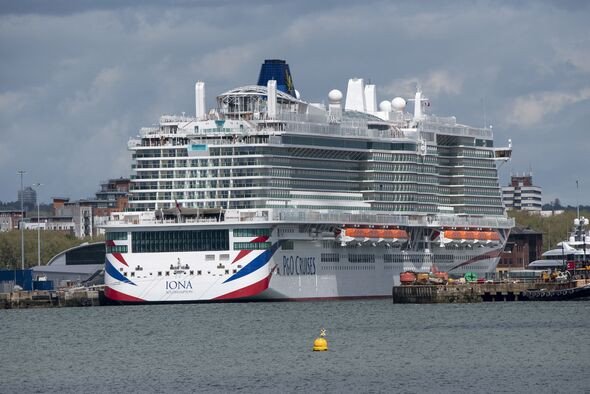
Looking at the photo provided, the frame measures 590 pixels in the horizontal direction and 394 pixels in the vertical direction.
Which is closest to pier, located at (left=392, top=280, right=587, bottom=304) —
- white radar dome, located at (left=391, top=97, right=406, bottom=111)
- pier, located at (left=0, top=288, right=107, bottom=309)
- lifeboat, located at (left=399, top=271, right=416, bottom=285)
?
lifeboat, located at (left=399, top=271, right=416, bottom=285)

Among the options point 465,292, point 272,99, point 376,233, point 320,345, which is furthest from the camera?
point 376,233

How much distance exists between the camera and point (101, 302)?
14612cm

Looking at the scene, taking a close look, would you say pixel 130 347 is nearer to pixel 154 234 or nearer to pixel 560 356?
pixel 560 356

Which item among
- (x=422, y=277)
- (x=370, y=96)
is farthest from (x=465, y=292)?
(x=370, y=96)

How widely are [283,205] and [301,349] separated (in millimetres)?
44528

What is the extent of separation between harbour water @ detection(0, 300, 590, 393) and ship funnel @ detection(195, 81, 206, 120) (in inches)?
659

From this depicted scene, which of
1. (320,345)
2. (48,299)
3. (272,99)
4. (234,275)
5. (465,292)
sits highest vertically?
(272,99)

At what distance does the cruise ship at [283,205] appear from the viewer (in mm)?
132500

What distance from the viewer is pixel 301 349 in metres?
93.6

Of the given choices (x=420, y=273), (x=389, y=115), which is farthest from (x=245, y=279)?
(x=389, y=115)

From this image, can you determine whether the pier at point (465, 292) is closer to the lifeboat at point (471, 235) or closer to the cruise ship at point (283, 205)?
the cruise ship at point (283, 205)

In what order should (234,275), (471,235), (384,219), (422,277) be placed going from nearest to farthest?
(234,275)
(422,277)
(384,219)
(471,235)

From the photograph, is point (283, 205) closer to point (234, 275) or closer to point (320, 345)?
point (234, 275)

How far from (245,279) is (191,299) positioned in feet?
13.1
